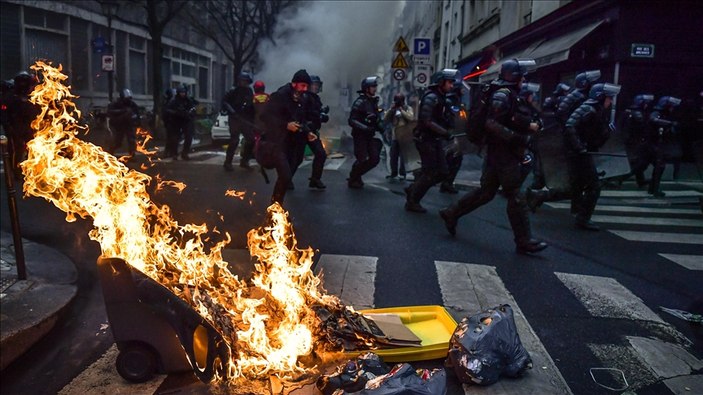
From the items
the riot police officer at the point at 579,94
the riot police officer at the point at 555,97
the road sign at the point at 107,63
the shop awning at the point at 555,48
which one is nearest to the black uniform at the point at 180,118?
the road sign at the point at 107,63

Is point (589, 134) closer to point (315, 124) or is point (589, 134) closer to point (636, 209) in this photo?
point (636, 209)

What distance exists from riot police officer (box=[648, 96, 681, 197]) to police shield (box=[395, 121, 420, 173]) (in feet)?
13.4

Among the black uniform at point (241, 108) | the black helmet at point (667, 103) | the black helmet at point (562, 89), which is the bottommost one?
the black uniform at point (241, 108)

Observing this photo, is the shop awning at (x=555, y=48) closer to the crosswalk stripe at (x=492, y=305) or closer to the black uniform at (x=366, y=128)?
the black uniform at (x=366, y=128)

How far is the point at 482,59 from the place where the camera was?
11.9 m

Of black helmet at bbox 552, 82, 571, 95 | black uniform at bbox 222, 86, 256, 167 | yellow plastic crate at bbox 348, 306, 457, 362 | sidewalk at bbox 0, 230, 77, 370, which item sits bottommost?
sidewalk at bbox 0, 230, 77, 370

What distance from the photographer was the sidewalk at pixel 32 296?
4035 mm

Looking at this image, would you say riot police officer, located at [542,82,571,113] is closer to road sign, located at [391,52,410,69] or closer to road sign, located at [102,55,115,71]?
road sign, located at [391,52,410,69]

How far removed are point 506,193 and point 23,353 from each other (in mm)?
4556

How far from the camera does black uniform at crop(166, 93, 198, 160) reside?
14.5 meters

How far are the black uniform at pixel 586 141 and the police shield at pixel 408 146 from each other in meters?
4.11

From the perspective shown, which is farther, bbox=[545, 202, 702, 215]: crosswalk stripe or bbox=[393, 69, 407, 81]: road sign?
bbox=[393, 69, 407, 81]: road sign

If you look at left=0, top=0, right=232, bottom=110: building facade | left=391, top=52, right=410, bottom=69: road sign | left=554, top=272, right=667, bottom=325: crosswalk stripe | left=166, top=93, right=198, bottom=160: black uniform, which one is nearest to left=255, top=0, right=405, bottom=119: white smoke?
left=0, top=0, right=232, bottom=110: building facade

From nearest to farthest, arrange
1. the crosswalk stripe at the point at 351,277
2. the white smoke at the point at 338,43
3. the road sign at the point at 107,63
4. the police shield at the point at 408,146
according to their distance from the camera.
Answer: the crosswalk stripe at the point at 351,277, the police shield at the point at 408,146, the road sign at the point at 107,63, the white smoke at the point at 338,43
